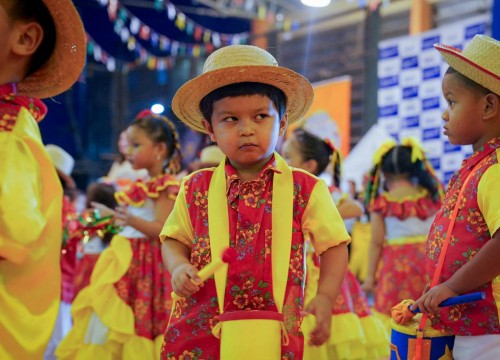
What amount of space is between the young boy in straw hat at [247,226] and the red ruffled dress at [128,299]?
141cm

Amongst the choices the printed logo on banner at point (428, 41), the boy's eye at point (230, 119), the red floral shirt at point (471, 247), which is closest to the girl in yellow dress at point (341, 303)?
the red floral shirt at point (471, 247)

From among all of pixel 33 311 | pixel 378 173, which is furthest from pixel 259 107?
pixel 378 173

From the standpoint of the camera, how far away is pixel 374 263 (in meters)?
3.79

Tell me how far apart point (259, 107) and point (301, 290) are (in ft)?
1.76

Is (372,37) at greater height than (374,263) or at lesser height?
greater

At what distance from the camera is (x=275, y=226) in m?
1.76

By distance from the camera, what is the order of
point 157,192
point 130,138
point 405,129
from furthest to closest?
point 405,129, point 130,138, point 157,192

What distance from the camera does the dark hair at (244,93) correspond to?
1.85 meters

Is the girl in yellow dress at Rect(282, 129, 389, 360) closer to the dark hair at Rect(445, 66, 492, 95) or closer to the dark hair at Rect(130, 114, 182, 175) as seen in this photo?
the dark hair at Rect(130, 114, 182, 175)

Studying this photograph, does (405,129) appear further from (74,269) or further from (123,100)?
(123,100)

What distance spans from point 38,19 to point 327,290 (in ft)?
3.35

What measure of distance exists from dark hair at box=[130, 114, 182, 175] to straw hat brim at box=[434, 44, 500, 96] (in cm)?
189

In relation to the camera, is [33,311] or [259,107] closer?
[33,311]

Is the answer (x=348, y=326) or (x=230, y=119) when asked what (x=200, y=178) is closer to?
(x=230, y=119)
